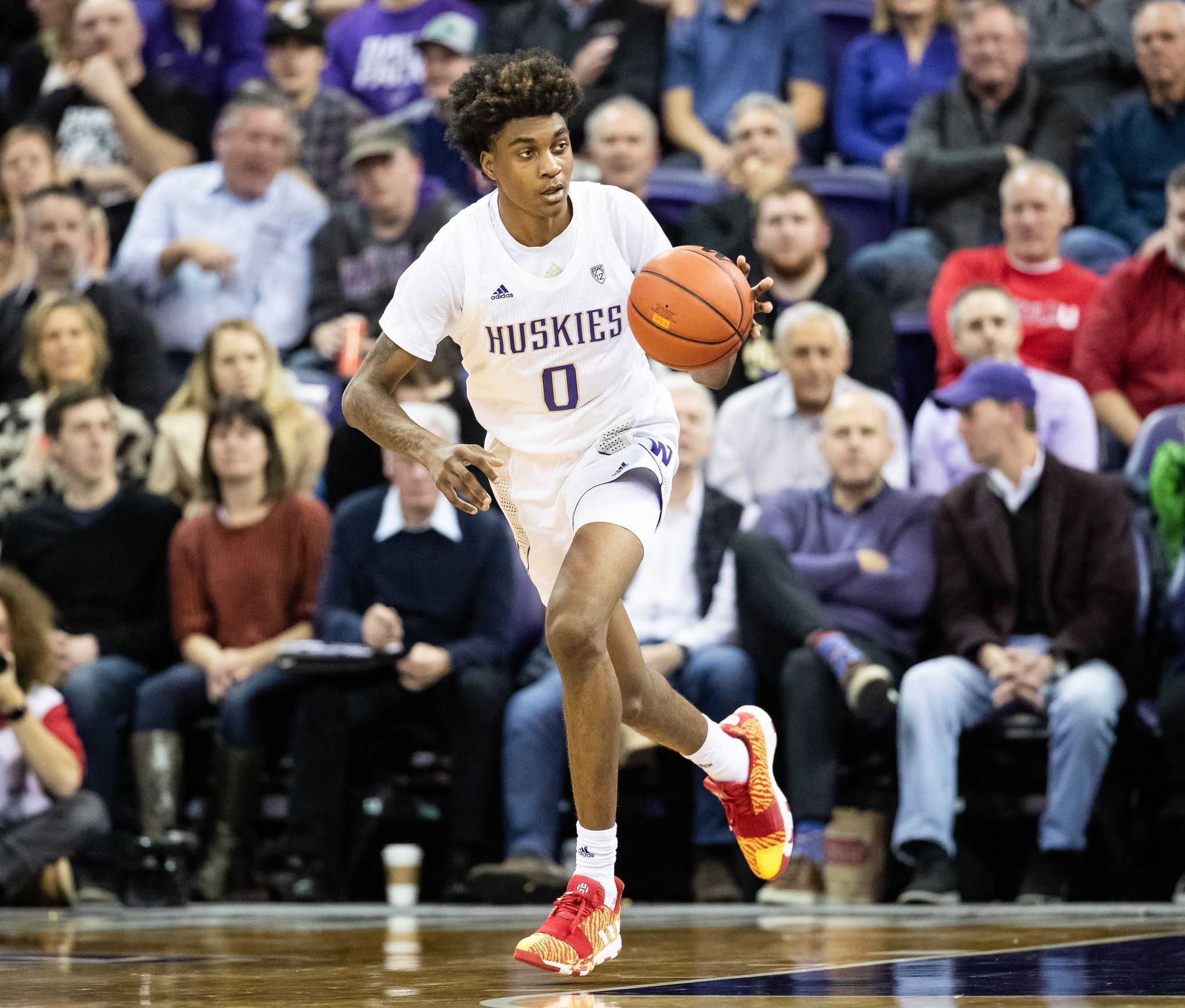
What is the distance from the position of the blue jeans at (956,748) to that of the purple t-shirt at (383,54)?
5782mm

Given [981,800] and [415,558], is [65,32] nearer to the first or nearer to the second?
[415,558]

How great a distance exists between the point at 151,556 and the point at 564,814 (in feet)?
7.25

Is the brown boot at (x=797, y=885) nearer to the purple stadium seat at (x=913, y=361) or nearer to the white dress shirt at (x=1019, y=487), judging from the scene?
the white dress shirt at (x=1019, y=487)

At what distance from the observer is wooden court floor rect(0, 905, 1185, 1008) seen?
382 cm

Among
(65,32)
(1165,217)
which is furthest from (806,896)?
(65,32)

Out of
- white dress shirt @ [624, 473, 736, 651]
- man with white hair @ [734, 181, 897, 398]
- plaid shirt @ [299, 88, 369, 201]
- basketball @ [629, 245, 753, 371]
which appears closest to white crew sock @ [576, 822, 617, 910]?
basketball @ [629, 245, 753, 371]

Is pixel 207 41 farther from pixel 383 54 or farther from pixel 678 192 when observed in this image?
pixel 678 192

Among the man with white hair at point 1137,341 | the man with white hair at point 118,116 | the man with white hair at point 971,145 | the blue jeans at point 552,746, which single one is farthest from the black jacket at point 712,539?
the man with white hair at point 118,116

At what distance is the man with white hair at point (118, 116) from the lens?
11.1 meters

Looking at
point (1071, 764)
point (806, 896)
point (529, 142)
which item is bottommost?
point (806, 896)

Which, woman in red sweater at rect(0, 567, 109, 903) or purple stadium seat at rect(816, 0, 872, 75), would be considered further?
purple stadium seat at rect(816, 0, 872, 75)

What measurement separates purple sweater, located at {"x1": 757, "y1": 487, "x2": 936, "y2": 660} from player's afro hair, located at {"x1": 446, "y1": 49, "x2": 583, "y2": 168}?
9.85ft

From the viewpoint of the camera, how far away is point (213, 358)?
8.70 m

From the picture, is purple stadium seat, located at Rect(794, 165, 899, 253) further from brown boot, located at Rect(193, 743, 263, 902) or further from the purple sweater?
brown boot, located at Rect(193, 743, 263, 902)
